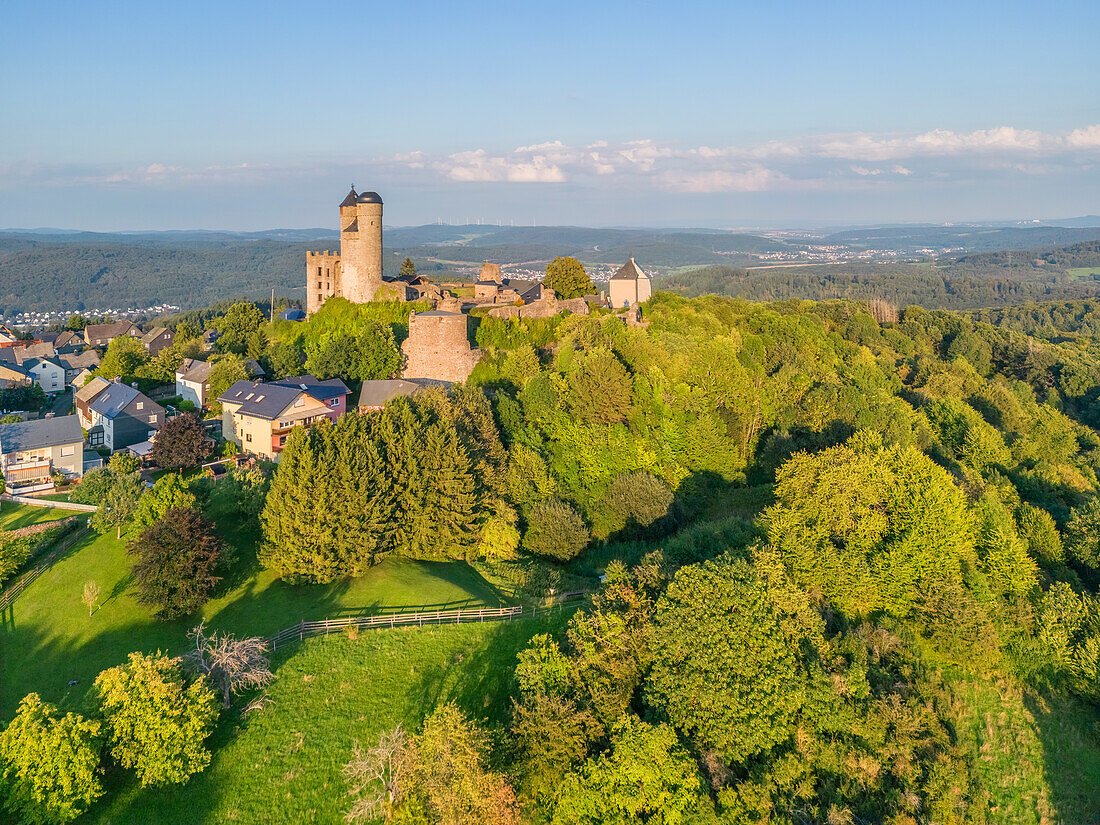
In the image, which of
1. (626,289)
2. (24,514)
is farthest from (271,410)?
(626,289)

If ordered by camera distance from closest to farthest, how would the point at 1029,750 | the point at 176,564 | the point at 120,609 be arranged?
1. the point at 1029,750
2. the point at 176,564
3. the point at 120,609

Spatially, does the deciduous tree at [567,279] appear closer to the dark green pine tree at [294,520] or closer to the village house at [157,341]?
the dark green pine tree at [294,520]

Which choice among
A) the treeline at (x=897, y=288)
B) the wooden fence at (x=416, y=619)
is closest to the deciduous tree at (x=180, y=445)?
the wooden fence at (x=416, y=619)

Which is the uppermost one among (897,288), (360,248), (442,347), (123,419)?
(897,288)

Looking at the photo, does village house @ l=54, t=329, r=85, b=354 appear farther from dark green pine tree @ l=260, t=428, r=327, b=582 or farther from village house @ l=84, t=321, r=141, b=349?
dark green pine tree @ l=260, t=428, r=327, b=582

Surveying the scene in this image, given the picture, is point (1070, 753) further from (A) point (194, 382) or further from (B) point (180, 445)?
(A) point (194, 382)

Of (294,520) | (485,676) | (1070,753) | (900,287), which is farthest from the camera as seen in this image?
(900,287)

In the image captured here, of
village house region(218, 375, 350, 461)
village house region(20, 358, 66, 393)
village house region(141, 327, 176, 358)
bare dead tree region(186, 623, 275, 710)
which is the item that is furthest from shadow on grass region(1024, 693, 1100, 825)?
village house region(20, 358, 66, 393)
